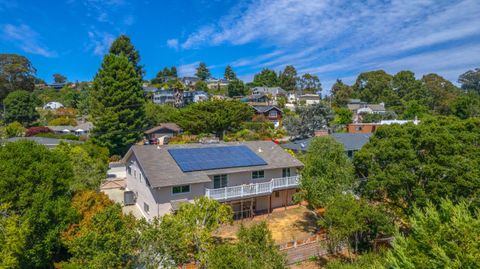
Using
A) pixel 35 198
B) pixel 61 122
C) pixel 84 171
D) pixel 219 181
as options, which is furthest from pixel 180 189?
pixel 61 122

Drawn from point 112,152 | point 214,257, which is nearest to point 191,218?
point 214,257

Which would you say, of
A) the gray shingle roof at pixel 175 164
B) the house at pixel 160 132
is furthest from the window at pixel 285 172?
the house at pixel 160 132

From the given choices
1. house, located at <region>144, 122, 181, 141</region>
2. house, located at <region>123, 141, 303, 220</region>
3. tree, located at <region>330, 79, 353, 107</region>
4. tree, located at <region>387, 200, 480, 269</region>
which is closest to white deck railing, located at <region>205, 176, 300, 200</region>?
house, located at <region>123, 141, 303, 220</region>

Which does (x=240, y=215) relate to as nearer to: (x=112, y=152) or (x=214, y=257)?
(x=214, y=257)

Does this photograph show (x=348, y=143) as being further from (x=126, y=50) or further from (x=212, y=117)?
(x=126, y=50)

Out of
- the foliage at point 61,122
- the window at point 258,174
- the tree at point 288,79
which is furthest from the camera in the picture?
the tree at point 288,79

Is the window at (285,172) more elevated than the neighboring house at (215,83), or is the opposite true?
the neighboring house at (215,83)

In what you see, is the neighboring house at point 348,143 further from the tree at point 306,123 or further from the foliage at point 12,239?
the foliage at point 12,239
